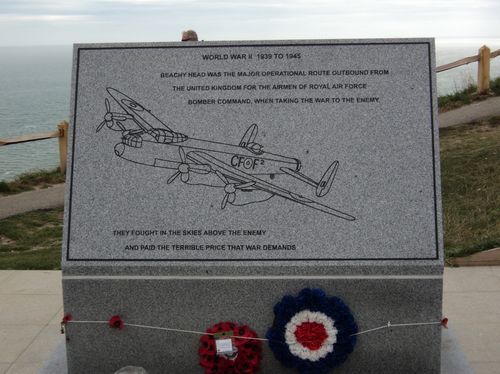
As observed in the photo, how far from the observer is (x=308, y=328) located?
14.6ft

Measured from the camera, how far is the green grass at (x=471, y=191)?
23.3 feet

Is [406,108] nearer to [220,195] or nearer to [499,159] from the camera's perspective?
[220,195]

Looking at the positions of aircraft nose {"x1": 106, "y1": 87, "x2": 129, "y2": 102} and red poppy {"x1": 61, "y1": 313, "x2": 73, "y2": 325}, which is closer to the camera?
red poppy {"x1": 61, "y1": 313, "x2": 73, "y2": 325}

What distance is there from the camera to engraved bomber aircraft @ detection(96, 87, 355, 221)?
4609 millimetres

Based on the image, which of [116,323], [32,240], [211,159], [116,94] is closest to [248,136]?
[211,159]

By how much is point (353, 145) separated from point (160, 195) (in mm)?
1239

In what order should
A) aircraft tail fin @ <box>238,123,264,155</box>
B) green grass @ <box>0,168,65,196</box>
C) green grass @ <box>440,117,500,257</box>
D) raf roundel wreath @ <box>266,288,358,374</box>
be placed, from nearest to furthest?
raf roundel wreath @ <box>266,288,358,374</box>, aircraft tail fin @ <box>238,123,264,155</box>, green grass @ <box>440,117,500,257</box>, green grass @ <box>0,168,65,196</box>

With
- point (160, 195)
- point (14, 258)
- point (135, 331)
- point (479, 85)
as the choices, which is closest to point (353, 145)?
point (160, 195)

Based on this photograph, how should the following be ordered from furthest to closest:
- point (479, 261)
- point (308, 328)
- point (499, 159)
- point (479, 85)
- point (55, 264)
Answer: point (479, 85) → point (499, 159) → point (55, 264) → point (479, 261) → point (308, 328)

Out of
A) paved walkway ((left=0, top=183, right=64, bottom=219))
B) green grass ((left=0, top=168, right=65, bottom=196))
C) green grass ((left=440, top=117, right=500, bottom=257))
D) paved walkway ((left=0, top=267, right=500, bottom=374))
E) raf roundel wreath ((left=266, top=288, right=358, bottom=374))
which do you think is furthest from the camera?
green grass ((left=0, top=168, right=65, bottom=196))

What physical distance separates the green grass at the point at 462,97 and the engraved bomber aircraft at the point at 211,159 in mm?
9746

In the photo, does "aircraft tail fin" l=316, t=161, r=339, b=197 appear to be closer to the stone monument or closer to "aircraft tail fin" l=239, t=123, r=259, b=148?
the stone monument

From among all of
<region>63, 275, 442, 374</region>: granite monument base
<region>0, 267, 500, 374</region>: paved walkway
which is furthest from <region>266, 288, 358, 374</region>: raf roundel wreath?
<region>0, 267, 500, 374</region>: paved walkway

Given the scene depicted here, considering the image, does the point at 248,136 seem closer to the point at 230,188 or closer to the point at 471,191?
the point at 230,188
